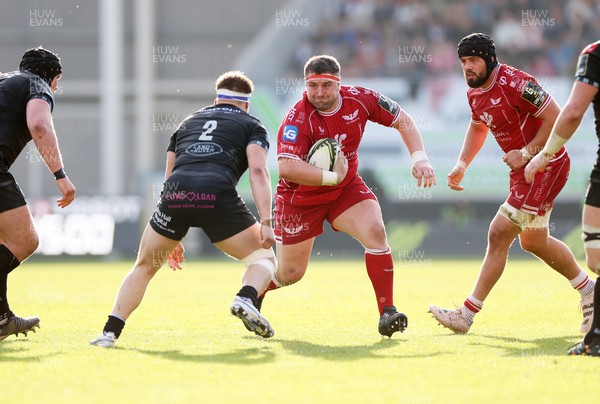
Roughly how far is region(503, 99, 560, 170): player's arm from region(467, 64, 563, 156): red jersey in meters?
0.05

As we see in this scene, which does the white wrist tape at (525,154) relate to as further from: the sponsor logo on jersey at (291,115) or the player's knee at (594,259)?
the sponsor logo on jersey at (291,115)

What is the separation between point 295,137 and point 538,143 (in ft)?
6.54

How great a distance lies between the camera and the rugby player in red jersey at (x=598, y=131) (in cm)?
648

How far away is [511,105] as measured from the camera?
8.27 metres

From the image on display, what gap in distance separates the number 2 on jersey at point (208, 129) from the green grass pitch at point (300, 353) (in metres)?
1.55

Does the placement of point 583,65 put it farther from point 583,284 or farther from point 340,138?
point 583,284

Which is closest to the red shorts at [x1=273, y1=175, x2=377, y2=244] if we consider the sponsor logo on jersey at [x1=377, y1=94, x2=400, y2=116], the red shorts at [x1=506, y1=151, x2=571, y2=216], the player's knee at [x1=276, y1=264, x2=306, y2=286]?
the player's knee at [x1=276, y1=264, x2=306, y2=286]

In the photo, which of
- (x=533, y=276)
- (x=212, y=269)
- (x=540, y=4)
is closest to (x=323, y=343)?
(x=533, y=276)


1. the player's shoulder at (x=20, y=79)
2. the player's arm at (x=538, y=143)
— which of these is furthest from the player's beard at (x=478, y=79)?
the player's shoulder at (x=20, y=79)

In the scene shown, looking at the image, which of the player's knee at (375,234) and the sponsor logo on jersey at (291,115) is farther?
the sponsor logo on jersey at (291,115)

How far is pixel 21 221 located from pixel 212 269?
10.7 m

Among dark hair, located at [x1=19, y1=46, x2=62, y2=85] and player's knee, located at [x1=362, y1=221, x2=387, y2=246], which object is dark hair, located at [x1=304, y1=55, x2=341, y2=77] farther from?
dark hair, located at [x1=19, y1=46, x2=62, y2=85]

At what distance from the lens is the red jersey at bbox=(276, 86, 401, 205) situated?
812 centimetres

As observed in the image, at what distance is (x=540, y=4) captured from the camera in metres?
27.1
